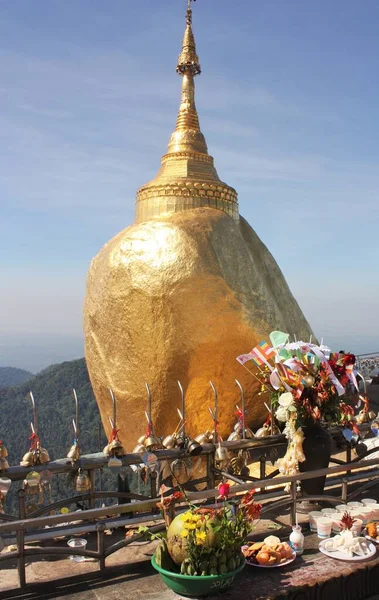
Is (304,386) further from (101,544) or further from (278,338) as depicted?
(101,544)

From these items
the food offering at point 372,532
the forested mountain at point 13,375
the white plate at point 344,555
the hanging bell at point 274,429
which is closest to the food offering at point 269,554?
the white plate at point 344,555

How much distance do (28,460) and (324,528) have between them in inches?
97.1

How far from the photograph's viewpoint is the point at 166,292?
30.4 ft

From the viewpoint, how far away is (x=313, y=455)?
198 inches

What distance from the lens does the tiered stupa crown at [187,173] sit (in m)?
10.1

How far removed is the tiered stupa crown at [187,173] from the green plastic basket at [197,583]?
295 inches

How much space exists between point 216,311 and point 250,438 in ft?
13.1

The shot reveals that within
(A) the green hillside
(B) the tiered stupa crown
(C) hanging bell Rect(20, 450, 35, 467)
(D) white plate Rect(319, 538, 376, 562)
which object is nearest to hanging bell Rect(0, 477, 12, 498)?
(C) hanging bell Rect(20, 450, 35, 467)

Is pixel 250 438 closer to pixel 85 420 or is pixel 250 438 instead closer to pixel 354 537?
pixel 354 537

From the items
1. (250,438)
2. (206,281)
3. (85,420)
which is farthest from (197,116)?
(85,420)

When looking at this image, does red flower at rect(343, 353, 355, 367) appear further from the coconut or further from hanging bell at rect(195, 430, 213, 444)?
the coconut

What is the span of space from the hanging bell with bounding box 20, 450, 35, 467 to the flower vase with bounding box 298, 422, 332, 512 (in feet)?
7.92

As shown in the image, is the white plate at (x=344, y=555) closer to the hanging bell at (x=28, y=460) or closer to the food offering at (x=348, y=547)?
the food offering at (x=348, y=547)

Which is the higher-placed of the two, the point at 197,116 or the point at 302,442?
the point at 197,116
